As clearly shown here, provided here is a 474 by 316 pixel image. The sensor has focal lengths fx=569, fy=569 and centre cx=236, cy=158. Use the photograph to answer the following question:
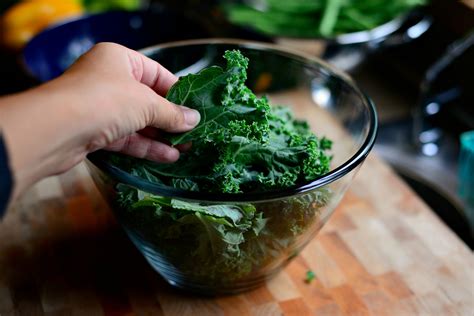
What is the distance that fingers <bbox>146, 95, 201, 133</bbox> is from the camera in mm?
601

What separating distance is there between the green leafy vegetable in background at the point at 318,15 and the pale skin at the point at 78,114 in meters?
0.72

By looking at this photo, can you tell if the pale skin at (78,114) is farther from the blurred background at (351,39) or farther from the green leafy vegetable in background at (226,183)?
the blurred background at (351,39)

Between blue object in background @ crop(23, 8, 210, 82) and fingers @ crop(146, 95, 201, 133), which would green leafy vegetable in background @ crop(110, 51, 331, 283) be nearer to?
fingers @ crop(146, 95, 201, 133)

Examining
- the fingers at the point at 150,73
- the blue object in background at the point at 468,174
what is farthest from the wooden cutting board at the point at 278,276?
the fingers at the point at 150,73

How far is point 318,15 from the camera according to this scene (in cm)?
138

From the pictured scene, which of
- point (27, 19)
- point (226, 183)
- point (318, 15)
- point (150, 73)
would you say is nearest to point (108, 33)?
point (27, 19)

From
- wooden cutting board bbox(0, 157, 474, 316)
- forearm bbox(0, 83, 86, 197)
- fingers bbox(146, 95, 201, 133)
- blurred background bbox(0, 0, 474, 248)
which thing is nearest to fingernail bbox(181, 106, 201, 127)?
fingers bbox(146, 95, 201, 133)

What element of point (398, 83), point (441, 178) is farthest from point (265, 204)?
point (398, 83)

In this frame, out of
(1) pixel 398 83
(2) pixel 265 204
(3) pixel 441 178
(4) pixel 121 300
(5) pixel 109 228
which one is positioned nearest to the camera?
(2) pixel 265 204

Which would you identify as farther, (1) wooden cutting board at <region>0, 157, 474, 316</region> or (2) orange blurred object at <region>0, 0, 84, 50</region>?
(2) orange blurred object at <region>0, 0, 84, 50</region>

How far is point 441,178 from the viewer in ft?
4.04

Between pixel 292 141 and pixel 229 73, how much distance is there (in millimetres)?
127

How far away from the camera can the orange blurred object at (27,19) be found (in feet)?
4.25

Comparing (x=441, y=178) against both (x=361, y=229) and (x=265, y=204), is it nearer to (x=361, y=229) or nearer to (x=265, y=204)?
(x=361, y=229)
